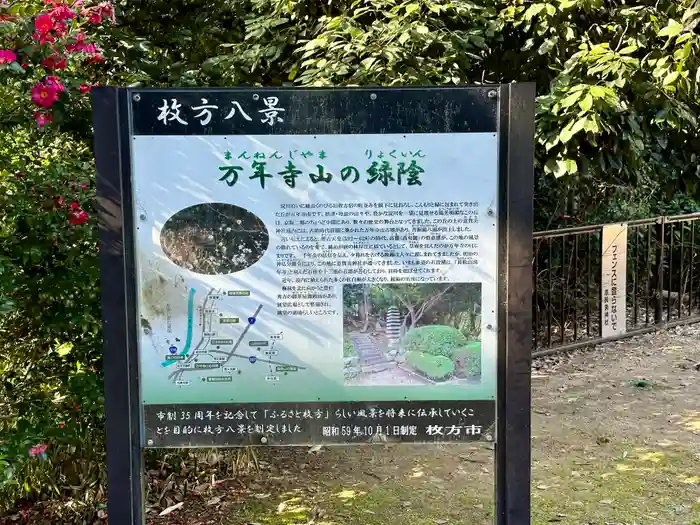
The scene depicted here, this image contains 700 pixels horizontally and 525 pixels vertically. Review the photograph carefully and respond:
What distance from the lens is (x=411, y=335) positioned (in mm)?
2555

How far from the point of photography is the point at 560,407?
209 inches

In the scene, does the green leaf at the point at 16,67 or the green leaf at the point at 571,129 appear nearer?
the green leaf at the point at 16,67

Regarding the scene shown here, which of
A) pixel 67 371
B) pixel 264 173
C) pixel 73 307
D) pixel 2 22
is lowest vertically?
pixel 67 371

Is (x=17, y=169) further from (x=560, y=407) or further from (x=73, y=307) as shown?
(x=560, y=407)

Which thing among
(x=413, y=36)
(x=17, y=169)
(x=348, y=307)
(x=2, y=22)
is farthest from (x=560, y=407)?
(x=2, y=22)

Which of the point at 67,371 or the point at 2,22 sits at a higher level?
the point at 2,22

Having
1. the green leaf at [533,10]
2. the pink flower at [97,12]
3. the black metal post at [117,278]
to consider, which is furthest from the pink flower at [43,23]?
the green leaf at [533,10]

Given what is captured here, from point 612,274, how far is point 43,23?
575 cm

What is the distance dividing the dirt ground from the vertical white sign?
1.56 metres

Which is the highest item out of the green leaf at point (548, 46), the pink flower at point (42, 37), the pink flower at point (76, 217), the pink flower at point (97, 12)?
the green leaf at point (548, 46)

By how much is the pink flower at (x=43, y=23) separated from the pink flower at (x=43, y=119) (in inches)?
15.8

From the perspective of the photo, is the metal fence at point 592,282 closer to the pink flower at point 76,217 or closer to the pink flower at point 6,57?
the pink flower at point 76,217

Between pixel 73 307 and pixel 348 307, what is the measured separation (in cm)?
150

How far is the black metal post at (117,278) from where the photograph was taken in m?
2.49
